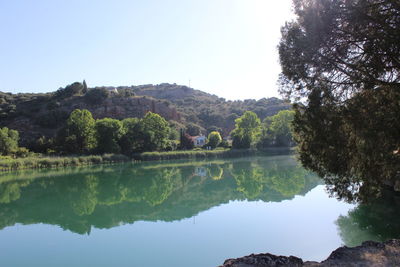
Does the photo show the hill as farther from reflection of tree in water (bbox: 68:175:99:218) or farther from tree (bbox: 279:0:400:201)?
tree (bbox: 279:0:400:201)

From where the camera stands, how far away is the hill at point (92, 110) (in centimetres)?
5494

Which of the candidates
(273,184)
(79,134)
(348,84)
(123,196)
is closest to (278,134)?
(79,134)

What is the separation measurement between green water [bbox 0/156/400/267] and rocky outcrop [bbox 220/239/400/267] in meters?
1.88

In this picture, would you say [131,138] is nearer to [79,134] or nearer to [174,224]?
[79,134]

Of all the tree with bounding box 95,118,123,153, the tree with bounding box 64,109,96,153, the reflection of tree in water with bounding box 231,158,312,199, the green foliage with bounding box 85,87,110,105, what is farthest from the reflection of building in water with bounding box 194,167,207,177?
the green foliage with bounding box 85,87,110,105

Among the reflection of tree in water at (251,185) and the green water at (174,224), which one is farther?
the reflection of tree in water at (251,185)

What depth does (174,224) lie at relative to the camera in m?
11.5

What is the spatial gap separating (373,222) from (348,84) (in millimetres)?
5737

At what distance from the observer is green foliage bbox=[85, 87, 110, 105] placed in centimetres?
6431

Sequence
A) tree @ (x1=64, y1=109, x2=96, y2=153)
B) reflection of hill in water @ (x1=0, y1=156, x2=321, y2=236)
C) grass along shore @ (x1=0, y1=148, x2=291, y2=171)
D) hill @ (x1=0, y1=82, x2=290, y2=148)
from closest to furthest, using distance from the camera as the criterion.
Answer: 1. reflection of hill in water @ (x1=0, y1=156, x2=321, y2=236)
2. grass along shore @ (x1=0, y1=148, x2=291, y2=171)
3. tree @ (x1=64, y1=109, x2=96, y2=153)
4. hill @ (x1=0, y1=82, x2=290, y2=148)

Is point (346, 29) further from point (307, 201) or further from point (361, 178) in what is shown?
point (307, 201)

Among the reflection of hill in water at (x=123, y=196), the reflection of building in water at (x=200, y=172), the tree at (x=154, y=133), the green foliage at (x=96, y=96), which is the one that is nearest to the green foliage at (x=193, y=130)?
the green foliage at (x=96, y=96)

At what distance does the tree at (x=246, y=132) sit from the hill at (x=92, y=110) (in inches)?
671

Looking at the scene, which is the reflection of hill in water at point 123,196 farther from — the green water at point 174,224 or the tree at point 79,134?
the tree at point 79,134
